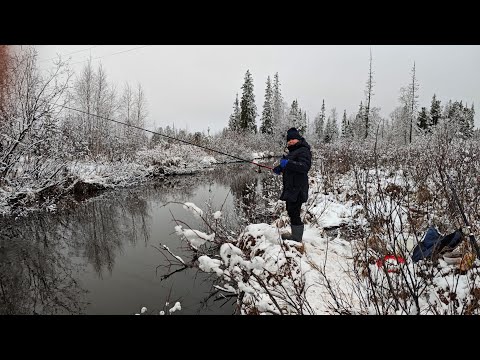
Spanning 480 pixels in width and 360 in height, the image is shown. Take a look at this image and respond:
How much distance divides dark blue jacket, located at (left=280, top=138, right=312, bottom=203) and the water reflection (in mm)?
1375

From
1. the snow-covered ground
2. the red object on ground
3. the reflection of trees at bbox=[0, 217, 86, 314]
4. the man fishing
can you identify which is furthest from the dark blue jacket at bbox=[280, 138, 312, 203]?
the reflection of trees at bbox=[0, 217, 86, 314]

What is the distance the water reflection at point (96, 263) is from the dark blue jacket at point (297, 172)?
138 cm

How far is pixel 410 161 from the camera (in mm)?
10484

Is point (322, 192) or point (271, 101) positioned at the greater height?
point (271, 101)

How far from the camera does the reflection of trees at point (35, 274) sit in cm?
413

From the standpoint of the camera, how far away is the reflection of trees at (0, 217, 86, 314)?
4.13 m

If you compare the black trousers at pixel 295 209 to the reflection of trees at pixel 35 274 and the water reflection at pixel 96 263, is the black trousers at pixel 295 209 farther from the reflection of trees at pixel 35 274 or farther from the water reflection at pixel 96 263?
the reflection of trees at pixel 35 274

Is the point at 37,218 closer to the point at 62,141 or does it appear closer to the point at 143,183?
the point at 62,141

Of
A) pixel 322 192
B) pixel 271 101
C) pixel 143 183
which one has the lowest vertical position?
pixel 143 183

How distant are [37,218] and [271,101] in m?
36.6

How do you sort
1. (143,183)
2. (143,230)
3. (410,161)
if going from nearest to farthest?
1. (143,230)
2. (410,161)
3. (143,183)

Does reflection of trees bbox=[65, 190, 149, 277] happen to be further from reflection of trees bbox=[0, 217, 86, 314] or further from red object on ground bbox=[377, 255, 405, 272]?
red object on ground bbox=[377, 255, 405, 272]

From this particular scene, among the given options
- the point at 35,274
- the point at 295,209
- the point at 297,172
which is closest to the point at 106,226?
the point at 35,274
